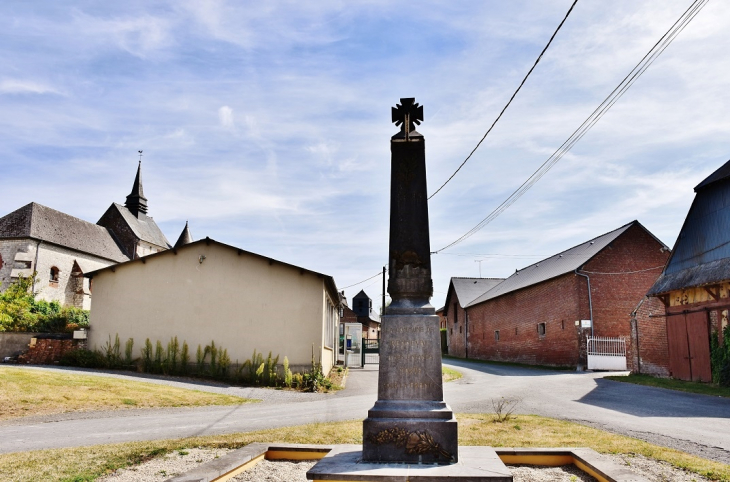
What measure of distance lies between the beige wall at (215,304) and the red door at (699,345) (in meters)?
12.1

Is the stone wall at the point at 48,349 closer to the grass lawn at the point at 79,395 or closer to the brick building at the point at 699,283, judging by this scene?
the grass lawn at the point at 79,395

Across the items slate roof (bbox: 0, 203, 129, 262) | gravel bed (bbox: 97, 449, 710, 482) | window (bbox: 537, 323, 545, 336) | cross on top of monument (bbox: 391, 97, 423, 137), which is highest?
slate roof (bbox: 0, 203, 129, 262)

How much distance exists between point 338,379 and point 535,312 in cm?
1516

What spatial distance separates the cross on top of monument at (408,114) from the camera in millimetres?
6957

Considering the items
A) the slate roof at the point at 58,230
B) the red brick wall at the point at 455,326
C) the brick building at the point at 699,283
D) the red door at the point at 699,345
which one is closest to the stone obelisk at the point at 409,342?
the brick building at the point at 699,283

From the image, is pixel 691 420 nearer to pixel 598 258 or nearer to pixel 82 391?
pixel 82 391

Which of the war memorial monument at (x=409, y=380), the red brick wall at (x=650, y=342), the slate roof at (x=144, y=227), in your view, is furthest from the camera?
the slate roof at (x=144, y=227)

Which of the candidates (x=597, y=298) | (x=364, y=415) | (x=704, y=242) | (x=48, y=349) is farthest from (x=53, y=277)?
(x=704, y=242)

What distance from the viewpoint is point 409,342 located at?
621cm

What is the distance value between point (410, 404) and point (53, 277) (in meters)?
46.1

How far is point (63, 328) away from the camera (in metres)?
22.2

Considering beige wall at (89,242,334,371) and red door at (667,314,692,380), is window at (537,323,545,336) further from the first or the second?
beige wall at (89,242,334,371)

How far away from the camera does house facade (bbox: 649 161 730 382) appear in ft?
55.1

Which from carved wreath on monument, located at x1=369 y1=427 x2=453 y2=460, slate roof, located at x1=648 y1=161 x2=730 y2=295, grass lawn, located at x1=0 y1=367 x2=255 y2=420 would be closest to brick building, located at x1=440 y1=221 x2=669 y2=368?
slate roof, located at x1=648 y1=161 x2=730 y2=295
